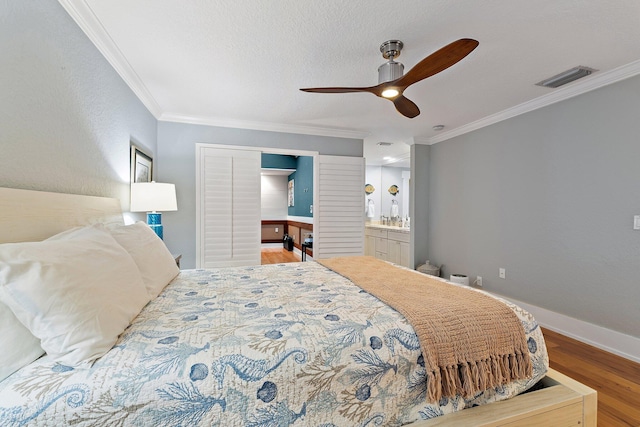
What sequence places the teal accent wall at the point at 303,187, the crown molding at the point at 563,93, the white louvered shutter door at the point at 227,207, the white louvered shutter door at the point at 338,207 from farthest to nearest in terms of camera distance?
the teal accent wall at the point at 303,187
the white louvered shutter door at the point at 338,207
the white louvered shutter door at the point at 227,207
the crown molding at the point at 563,93

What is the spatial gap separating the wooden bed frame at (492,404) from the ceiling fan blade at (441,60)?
5.61 ft

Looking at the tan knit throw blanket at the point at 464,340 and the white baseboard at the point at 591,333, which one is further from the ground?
the tan knit throw blanket at the point at 464,340

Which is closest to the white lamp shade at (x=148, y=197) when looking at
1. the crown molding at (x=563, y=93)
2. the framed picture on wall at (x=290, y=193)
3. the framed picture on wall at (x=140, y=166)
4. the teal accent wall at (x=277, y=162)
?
the framed picture on wall at (x=140, y=166)

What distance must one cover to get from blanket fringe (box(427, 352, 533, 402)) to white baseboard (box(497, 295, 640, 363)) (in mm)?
1937

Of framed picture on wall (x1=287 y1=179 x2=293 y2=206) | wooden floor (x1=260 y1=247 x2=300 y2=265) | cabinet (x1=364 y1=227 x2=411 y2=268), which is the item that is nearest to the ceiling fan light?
cabinet (x1=364 y1=227 x2=411 y2=268)

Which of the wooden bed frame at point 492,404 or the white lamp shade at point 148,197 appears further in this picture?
the white lamp shade at point 148,197

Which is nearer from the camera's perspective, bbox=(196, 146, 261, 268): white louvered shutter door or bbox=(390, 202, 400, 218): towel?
bbox=(196, 146, 261, 268): white louvered shutter door

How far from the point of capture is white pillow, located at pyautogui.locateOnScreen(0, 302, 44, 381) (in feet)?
2.68

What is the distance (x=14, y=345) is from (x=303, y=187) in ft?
20.1

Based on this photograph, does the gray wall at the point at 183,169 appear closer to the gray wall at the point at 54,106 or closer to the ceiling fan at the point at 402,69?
the gray wall at the point at 54,106

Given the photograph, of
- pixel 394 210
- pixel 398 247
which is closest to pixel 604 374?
pixel 398 247

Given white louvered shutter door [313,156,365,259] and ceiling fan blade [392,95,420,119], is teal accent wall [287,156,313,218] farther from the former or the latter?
ceiling fan blade [392,95,420,119]

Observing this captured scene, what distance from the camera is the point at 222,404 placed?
865 mm

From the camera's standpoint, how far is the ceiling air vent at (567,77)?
236cm
